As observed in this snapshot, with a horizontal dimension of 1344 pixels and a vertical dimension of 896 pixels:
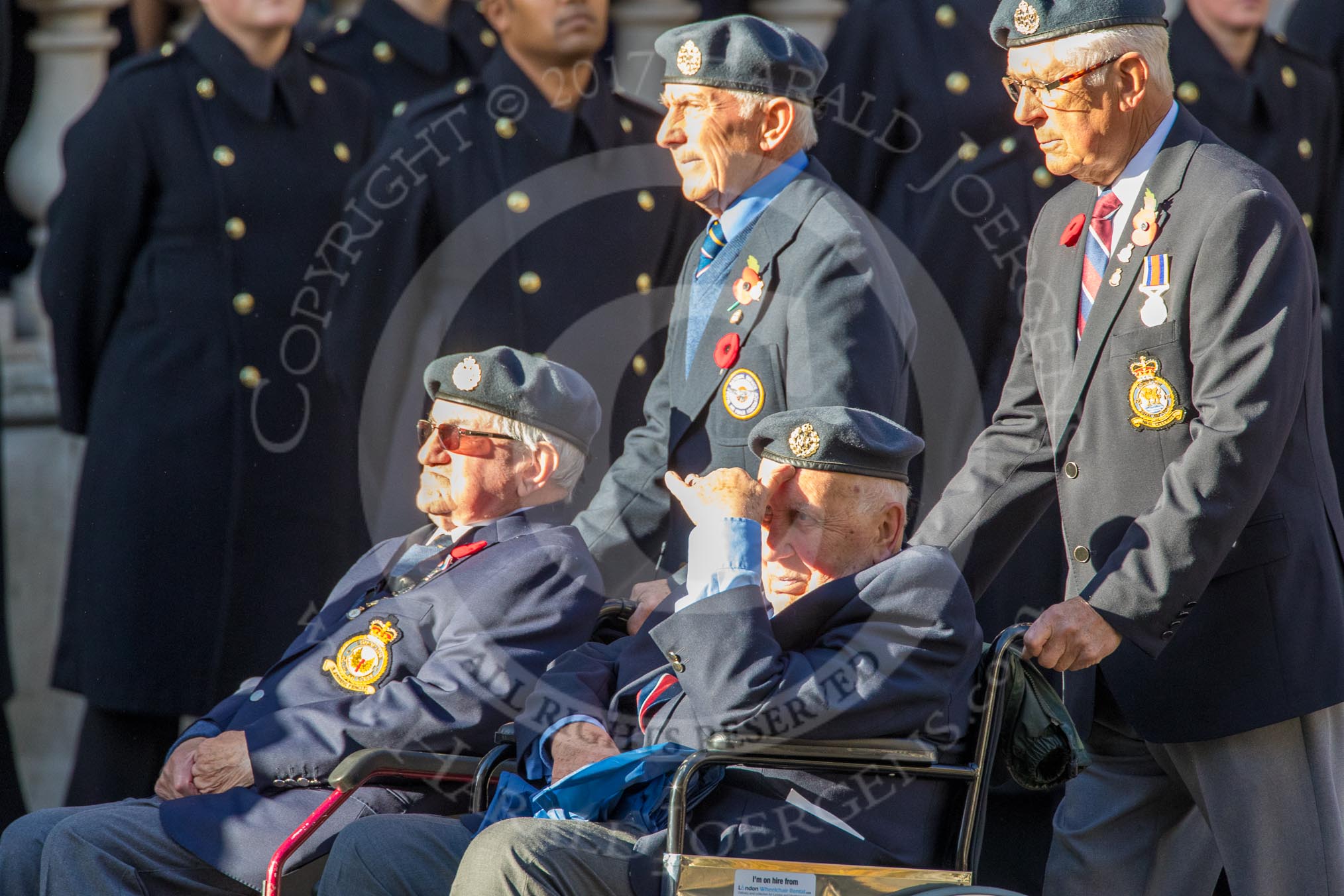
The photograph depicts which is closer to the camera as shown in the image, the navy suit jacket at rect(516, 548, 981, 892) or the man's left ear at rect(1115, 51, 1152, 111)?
the navy suit jacket at rect(516, 548, 981, 892)

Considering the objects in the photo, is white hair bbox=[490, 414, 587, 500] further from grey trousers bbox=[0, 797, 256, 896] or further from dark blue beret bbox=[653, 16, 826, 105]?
grey trousers bbox=[0, 797, 256, 896]

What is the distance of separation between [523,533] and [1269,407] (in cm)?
136

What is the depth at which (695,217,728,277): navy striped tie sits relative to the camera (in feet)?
12.1

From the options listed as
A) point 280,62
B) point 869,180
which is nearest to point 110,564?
point 280,62

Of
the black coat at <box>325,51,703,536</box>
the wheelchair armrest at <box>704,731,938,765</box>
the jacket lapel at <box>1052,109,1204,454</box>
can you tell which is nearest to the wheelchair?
the wheelchair armrest at <box>704,731,938,765</box>

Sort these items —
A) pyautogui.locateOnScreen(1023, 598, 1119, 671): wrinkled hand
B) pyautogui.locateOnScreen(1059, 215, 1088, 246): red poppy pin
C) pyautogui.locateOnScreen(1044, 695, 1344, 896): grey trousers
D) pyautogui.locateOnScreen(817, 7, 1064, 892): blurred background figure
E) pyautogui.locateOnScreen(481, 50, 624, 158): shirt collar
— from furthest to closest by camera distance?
pyautogui.locateOnScreen(481, 50, 624, 158): shirt collar → pyautogui.locateOnScreen(817, 7, 1064, 892): blurred background figure → pyautogui.locateOnScreen(1059, 215, 1088, 246): red poppy pin → pyautogui.locateOnScreen(1044, 695, 1344, 896): grey trousers → pyautogui.locateOnScreen(1023, 598, 1119, 671): wrinkled hand

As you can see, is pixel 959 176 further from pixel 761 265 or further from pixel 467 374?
pixel 467 374

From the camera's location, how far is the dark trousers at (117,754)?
489 centimetres

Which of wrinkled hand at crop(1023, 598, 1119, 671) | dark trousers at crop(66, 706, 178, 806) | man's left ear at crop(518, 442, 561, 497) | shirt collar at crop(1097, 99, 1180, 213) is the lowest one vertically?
dark trousers at crop(66, 706, 178, 806)

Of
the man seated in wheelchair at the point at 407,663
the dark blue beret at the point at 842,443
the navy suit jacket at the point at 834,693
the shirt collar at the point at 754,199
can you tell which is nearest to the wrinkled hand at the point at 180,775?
the man seated in wheelchair at the point at 407,663

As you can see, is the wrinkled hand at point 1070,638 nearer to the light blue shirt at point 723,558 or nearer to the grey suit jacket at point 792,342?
the light blue shirt at point 723,558

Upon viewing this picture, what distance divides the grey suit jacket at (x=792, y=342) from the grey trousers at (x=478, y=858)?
0.90 metres

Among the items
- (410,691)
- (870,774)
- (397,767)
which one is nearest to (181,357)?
(410,691)

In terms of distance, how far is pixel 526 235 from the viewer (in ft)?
15.8
